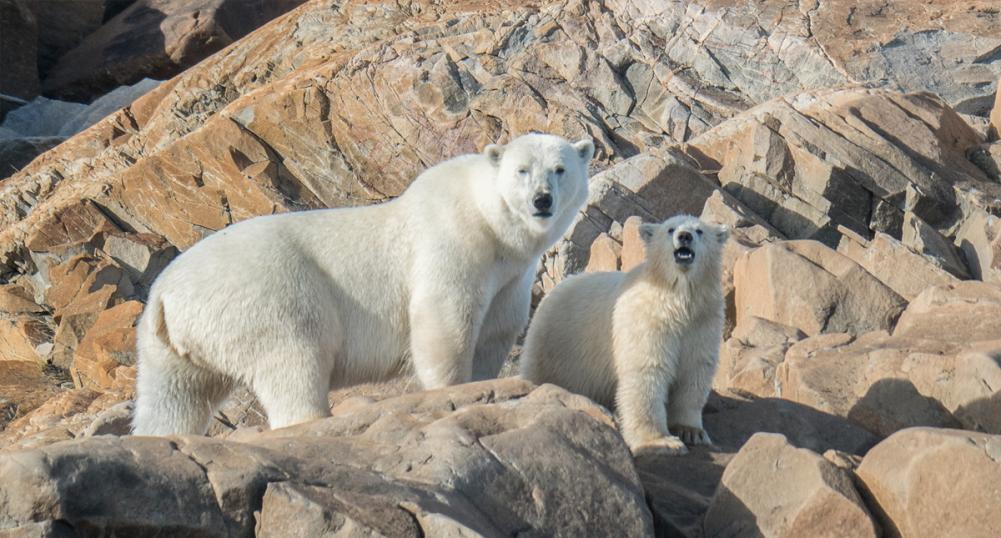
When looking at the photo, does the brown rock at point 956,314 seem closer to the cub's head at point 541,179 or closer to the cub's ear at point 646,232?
the cub's ear at point 646,232

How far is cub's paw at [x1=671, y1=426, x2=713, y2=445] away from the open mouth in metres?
1.10

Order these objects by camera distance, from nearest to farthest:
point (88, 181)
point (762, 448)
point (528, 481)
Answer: point (528, 481) → point (762, 448) → point (88, 181)

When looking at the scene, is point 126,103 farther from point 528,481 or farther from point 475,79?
point 528,481

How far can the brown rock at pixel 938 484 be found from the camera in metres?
5.98

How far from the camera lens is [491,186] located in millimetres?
8164

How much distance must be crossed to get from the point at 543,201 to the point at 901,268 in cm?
606

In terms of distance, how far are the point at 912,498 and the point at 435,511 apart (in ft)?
7.89

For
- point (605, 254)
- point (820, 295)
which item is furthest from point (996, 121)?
point (820, 295)

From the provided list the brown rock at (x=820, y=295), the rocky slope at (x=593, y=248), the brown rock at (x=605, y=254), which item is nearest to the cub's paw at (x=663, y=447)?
the rocky slope at (x=593, y=248)

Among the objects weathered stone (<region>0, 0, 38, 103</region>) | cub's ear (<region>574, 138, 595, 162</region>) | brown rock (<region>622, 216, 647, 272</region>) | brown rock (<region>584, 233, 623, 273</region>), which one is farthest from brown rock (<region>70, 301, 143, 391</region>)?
weathered stone (<region>0, 0, 38, 103</region>)

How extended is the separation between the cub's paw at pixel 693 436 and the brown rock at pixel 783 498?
164 cm

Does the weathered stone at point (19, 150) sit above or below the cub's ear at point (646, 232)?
below

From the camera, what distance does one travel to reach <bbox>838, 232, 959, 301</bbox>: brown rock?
40.9ft

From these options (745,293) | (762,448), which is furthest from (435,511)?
(745,293)
